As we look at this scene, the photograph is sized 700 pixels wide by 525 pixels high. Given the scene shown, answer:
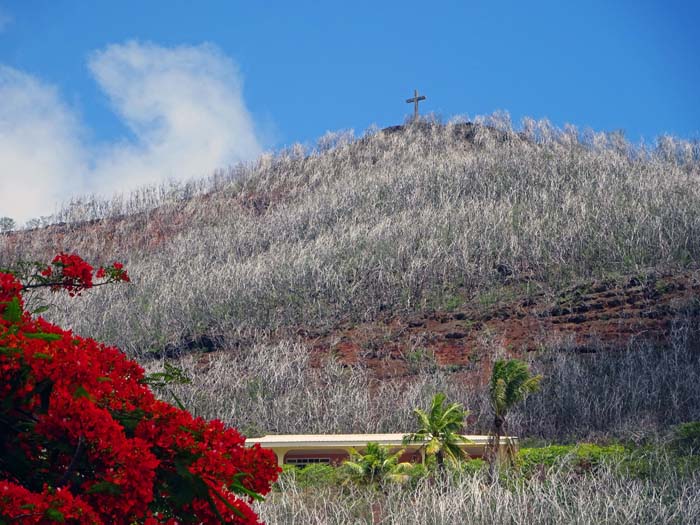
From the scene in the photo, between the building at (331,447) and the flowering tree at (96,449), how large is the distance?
1601cm

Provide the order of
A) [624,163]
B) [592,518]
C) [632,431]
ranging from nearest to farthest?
[592,518] → [632,431] → [624,163]

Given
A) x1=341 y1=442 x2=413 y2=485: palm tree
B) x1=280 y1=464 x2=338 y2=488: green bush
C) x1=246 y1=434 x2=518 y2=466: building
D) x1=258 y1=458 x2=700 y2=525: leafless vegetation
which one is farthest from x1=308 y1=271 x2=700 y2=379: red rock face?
x1=258 y1=458 x2=700 y2=525: leafless vegetation

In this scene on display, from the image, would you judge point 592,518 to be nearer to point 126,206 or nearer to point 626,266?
point 626,266

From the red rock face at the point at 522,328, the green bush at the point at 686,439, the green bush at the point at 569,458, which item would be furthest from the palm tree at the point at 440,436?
the red rock face at the point at 522,328

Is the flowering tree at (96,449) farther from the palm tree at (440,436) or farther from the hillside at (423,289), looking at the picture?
the hillside at (423,289)

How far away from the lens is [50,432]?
181 inches

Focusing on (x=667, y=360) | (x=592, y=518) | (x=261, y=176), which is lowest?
(x=592, y=518)

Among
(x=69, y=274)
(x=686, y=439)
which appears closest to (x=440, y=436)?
(x=686, y=439)

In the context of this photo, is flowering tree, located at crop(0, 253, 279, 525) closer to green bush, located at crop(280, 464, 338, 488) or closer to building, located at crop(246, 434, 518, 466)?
green bush, located at crop(280, 464, 338, 488)

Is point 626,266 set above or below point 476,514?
above

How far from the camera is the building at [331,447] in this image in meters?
21.3

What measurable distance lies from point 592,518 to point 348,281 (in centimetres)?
3357

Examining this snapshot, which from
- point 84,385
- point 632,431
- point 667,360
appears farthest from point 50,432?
point 667,360

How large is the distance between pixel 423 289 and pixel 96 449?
38.6 metres
